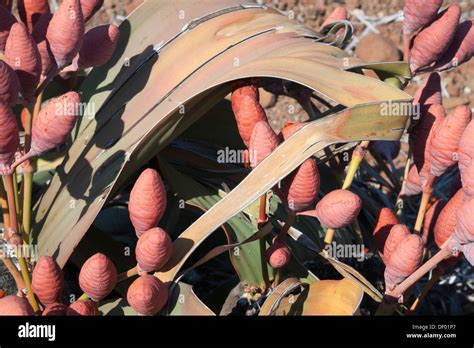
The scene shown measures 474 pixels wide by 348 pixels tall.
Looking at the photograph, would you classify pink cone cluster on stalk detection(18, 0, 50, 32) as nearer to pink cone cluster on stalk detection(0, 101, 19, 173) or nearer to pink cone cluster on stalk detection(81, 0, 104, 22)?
pink cone cluster on stalk detection(81, 0, 104, 22)

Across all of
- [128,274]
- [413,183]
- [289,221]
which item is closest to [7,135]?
[128,274]

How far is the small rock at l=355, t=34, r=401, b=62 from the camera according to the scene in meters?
2.40

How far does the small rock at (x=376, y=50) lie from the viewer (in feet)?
7.87

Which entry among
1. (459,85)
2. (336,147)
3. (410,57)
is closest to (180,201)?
Answer: (336,147)

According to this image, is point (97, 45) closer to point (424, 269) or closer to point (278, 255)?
point (278, 255)

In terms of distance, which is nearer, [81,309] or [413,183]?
[81,309]

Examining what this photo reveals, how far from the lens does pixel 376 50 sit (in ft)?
7.92

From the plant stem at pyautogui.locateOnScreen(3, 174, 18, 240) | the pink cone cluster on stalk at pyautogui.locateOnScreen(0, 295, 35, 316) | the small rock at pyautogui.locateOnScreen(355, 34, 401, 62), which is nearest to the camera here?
the pink cone cluster on stalk at pyautogui.locateOnScreen(0, 295, 35, 316)

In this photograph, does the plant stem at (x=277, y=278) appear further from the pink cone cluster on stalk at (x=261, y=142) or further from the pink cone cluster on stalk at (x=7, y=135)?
the pink cone cluster on stalk at (x=7, y=135)

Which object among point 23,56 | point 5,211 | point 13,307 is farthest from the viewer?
point 5,211

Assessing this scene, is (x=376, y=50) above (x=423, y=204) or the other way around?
the other way around

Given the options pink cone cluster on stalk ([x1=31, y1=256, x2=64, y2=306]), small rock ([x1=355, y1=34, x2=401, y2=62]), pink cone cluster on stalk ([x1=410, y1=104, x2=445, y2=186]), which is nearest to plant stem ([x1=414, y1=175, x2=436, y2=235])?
pink cone cluster on stalk ([x1=410, y1=104, x2=445, y2=186])

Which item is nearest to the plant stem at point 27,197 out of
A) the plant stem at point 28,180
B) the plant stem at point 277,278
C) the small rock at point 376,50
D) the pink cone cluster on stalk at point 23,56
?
the plant stem at point 28,180

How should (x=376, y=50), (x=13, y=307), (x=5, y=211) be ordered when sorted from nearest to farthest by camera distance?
(x=13, y=307) < (x=5, y=211) < (x=376, y=50)
